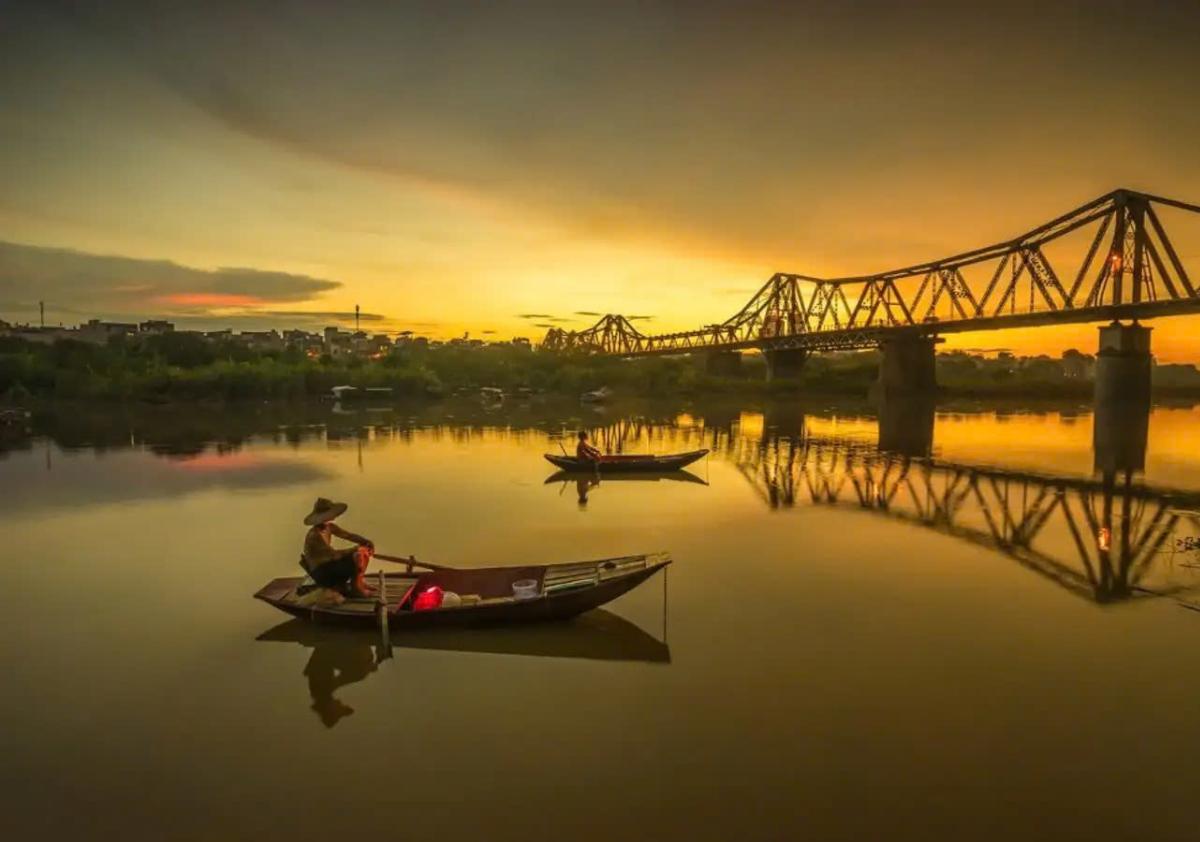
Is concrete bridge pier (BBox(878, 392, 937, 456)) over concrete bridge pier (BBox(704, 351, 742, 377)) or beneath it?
beneath

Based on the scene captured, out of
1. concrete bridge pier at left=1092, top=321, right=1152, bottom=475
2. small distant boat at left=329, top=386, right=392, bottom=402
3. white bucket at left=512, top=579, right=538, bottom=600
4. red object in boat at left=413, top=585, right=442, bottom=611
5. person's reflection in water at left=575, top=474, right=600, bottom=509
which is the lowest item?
person's reflection in water at left=575, top=474, right=600, bottom=509

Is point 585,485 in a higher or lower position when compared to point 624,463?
lower

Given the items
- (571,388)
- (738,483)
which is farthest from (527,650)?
(571,388)

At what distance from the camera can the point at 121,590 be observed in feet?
41.8

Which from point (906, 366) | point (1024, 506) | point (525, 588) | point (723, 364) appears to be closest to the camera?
point (525, 588)

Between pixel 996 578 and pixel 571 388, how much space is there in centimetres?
8067

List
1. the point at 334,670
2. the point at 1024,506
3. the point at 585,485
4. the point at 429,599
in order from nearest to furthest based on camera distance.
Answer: the point at 334,670
the point at 429,599
the point at 1024,506
the point at 585,485

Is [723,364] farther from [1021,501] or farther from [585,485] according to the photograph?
[1021,501]

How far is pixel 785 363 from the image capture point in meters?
92.9

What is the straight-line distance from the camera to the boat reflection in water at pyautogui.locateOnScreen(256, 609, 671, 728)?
30.7 feet

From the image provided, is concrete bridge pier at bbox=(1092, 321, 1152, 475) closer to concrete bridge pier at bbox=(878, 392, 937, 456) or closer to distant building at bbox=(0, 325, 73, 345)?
concrete bridge pier at bbox=(878, 392, 937, 456)

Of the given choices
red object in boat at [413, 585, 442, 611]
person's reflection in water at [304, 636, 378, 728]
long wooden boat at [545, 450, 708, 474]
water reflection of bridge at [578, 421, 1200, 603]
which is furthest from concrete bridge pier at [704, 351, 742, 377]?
person's reflection in water at [304, 636, 378, 728]

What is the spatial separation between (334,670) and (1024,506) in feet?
60.6

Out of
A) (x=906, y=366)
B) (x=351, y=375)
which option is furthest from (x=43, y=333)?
(x=906, y=366)
